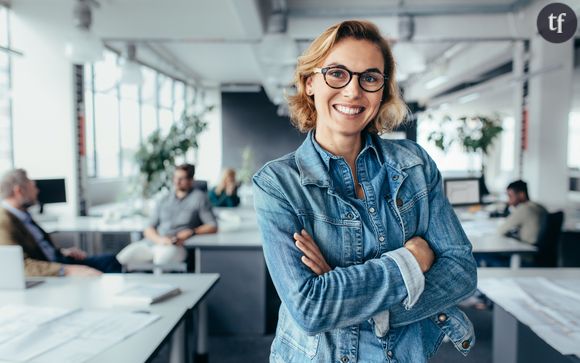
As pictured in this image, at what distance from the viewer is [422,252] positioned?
121 centimetres

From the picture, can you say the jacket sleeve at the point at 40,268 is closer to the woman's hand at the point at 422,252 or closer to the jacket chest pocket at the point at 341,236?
the jacket chest pocket at the point at 341,236

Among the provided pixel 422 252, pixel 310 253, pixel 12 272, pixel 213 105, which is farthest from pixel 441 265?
pixel 213 105

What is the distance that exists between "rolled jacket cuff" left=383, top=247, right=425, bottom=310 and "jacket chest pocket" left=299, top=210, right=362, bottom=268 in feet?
0.32

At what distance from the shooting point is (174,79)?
458 inches

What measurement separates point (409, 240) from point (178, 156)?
4.62 meters

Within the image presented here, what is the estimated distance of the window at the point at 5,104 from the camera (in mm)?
5621

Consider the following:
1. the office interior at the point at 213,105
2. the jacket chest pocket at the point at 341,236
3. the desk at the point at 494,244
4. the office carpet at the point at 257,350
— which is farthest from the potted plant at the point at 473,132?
the jacket chest pocket at the point at 341,236

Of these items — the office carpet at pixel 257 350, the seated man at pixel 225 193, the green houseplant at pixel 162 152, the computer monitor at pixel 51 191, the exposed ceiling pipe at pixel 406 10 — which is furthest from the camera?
the seated man at pixel 225 193

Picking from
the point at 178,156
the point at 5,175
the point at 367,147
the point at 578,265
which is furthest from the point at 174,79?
the point at 367,147

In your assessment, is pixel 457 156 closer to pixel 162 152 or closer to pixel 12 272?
pixel 162 152

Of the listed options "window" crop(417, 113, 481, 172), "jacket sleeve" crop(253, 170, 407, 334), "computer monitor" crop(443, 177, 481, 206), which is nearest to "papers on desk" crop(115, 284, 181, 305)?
"jacket sleeve" crop(253, 170, 407, 334)

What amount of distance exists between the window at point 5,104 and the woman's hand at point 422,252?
5707 millimetres

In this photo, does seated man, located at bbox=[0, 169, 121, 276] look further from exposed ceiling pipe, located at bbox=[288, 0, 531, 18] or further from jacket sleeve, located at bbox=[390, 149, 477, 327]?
exposed ceiling pipe, located at bbox=[288, 0, 531, 18]

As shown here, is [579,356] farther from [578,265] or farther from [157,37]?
[157,37]
